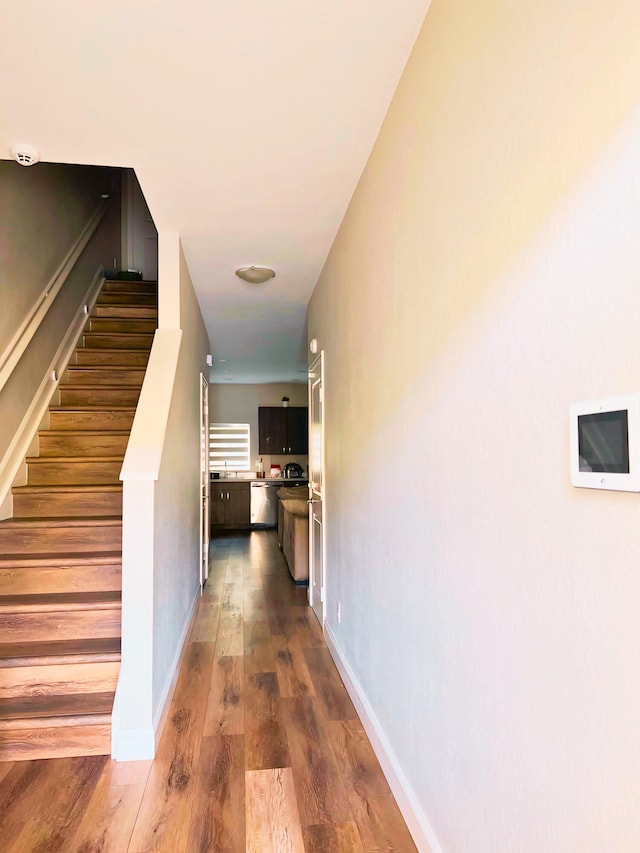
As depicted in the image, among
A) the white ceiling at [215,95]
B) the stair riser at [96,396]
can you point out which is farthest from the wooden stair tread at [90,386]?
the white ceiling at [215,95]

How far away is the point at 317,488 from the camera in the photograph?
4.12m

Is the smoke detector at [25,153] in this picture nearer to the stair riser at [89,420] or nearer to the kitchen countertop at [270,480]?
the stair riser at [89,420]

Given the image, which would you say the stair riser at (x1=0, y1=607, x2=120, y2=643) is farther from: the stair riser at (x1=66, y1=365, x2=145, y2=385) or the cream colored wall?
the stair riser at (x1=66, y1=365, x2=145, y2=385)

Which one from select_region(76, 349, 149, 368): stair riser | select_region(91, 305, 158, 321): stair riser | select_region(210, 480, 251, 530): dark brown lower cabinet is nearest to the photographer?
select_region(76, 349, 149, 368): stair riser

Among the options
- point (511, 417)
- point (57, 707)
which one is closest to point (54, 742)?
point (57, 707)

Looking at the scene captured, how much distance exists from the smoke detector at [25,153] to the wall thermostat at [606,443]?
2.46 metres

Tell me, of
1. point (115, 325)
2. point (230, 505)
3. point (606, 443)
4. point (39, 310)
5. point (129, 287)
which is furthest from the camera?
point (230, 505)

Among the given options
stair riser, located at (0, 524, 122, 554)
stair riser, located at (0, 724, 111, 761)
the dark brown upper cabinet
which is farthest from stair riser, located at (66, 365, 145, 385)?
the dark brown upper cabinet

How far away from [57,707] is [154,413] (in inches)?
54.6

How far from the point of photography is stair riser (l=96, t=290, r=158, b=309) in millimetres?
5379

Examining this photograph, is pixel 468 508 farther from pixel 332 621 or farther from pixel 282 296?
pixel 282 296

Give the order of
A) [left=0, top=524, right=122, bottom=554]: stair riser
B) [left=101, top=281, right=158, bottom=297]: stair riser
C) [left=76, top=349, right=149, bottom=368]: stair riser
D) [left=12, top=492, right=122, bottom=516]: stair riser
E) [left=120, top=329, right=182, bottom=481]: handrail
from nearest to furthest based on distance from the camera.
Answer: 1. [left=120, top=329, right=182, bottom=481]: handrail
2. [left=0, top=524, right=122, bottom=554]: stair riser
3. [left=12, top=492, right=122, bottom=516]: stair riser
4. [left=76, top=349, right=149, bottom=368]: stair riser
5. [left=101, top=281, right=158, bottom=297]: stair riser

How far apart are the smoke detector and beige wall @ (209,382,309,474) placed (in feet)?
23.7

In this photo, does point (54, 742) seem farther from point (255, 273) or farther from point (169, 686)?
point (255, 273)
